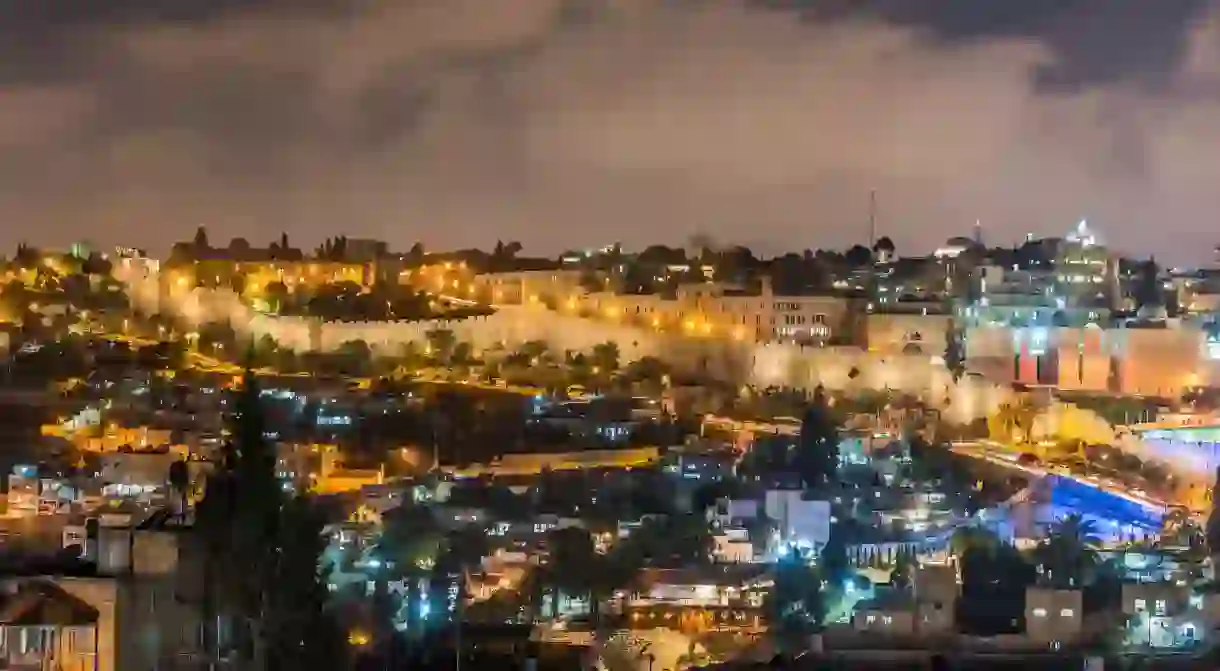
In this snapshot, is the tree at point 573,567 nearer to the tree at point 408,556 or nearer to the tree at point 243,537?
the tree at point 408,556

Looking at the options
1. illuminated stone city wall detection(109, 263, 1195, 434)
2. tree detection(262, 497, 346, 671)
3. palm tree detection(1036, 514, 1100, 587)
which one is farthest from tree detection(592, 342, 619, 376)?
tree detection(262, 497, 346, 671)

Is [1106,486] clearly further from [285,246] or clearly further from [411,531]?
[285,246]

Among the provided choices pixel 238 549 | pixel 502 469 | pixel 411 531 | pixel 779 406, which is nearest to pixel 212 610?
pixel 238 549

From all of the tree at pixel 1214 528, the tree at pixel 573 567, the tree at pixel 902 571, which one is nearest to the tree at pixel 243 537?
the tree at pixel 573 567

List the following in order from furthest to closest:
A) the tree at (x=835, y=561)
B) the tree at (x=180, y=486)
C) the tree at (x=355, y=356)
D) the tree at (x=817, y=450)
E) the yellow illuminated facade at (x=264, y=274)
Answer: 1. the yellow illuminated facade at (x=264, y=274)
2. the tree at (x=355, y=356)
3. the tree at (x=817, y=450)
4. the tree at (x=835, y=561)
5. the tree at (x=180, y=486)

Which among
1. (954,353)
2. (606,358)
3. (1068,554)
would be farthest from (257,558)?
(954,353)

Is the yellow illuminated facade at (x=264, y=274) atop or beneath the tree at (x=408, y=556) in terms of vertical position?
atop
